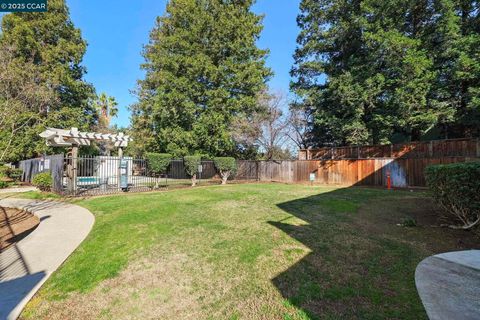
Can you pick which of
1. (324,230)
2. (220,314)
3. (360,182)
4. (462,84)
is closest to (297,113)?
(360,182)

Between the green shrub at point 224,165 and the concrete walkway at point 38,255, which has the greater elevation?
the green shrub at point 224,165

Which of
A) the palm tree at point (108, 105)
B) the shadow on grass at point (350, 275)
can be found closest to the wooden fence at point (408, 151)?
the shadow on grass at point (350, 275)

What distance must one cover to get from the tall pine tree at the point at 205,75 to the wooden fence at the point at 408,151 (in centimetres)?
768

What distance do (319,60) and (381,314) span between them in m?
21.5

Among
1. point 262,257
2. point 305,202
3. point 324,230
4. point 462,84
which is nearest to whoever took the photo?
point 262,257

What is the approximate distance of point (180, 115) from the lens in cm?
2269

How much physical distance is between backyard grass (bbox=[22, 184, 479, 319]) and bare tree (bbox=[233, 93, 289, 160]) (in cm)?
1608

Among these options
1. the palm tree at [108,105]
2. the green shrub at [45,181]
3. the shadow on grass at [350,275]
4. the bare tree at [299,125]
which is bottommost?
the shadow on grass at [350,275]

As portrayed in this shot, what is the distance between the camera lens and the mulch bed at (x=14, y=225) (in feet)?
21.5

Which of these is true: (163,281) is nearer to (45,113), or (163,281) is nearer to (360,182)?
(360,182)

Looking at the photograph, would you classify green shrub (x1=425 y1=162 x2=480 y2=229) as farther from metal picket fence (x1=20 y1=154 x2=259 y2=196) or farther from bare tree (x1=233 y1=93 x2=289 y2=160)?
bare tree (x1=233 y1=93 x2=289 y2=160)

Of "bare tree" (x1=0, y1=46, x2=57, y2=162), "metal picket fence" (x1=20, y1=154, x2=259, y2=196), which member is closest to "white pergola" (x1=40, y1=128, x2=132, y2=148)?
"metal picket fence" (x1=20, y1=154, x2=259, y2=196)

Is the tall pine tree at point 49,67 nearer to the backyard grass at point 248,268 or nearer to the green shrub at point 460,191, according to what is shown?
the backyard grass at point 248,268

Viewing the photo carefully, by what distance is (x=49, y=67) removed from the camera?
23391 millimetres
